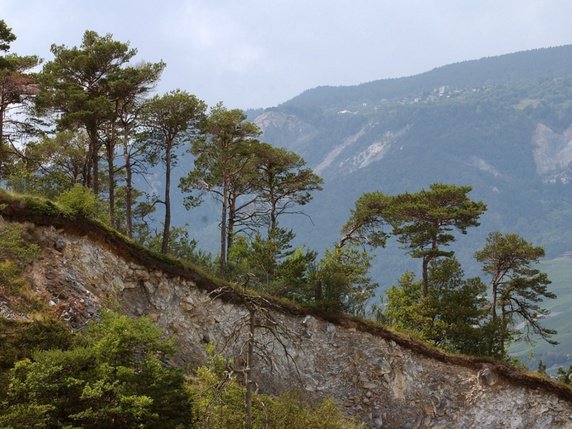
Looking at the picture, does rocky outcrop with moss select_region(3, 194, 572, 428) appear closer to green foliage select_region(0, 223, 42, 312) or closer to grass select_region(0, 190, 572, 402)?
grass select_region(0, 190, 572, 402)

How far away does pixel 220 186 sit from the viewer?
43.3 metres

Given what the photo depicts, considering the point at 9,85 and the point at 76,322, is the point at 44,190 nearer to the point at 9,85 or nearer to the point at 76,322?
the point at 9,85

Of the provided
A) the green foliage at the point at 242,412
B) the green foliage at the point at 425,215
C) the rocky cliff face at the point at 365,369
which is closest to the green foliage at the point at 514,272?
the green foliage at the point at 425,215

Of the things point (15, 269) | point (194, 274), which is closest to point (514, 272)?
point (194, 274)

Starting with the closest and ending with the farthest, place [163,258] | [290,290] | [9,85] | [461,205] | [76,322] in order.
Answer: [76,322] → [163,258] → [9,85] → [290,290] → [461,205]

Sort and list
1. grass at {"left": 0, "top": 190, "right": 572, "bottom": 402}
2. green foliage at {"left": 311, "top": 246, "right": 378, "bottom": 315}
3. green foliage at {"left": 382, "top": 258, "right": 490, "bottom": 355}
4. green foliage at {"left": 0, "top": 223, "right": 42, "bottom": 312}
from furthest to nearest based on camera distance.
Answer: green foliage at {"left": 382, "top": 258, "right": 490, "bottom": 355}
green foliage at {"left": 311, "top": 246, "right": 378, "bottom": 315}
grass at {"left": 0, "top": 190, "right": 572, "bottom": 402}
green foliage at {"left": 0, "top": 223, "right": 42, "bottom": 312}

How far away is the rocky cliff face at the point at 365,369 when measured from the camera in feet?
100

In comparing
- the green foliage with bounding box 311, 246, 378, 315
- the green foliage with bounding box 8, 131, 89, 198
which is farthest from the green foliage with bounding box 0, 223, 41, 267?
the green foliage with bounding box 8, 131, 89, 198

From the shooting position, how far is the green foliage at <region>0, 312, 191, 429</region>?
51.2 feet

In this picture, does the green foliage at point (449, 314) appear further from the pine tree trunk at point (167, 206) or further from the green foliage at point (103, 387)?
the green foliage at point (103, 387)

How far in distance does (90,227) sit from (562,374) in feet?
101

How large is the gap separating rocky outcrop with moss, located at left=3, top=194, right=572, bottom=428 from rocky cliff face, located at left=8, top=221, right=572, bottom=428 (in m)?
0.05

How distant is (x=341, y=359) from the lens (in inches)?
1352

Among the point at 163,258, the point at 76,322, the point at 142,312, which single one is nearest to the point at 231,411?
the point at 76,322
